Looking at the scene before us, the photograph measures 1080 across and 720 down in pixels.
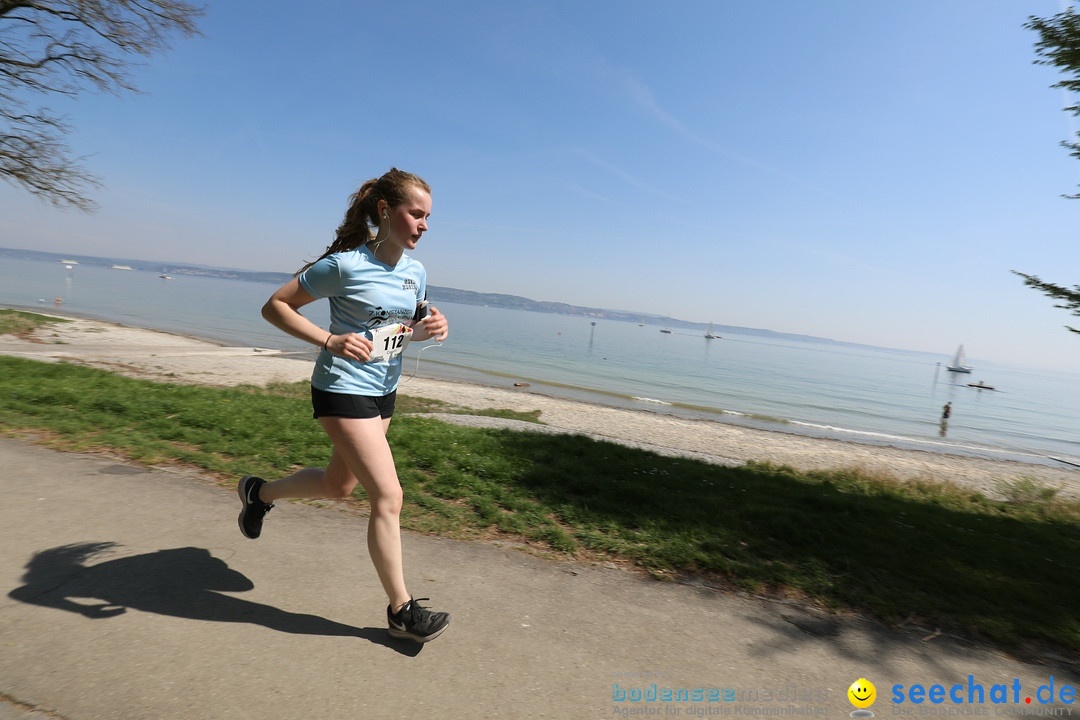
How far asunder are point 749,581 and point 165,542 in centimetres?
348

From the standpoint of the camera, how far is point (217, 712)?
2012 millimetres

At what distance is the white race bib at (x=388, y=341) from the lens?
264 cm

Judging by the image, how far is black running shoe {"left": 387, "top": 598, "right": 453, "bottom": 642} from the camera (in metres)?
2.52

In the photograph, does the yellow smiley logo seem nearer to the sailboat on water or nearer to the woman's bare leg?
the woman's bare leg

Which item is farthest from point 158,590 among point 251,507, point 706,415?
point 706,415

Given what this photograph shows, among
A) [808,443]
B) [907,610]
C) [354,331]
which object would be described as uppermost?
[354,331]

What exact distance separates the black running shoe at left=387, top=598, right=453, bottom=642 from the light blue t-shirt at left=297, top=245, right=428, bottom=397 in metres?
0.96

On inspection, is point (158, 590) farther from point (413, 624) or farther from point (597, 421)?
point (597, 421)

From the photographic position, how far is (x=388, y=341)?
8.84 ft

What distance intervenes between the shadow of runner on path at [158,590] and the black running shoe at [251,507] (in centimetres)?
22

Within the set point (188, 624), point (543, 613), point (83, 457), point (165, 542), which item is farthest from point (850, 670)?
point (83, 457)

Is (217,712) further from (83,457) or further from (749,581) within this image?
(83,457)

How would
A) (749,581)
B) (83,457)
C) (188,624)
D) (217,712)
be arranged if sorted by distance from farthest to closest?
1. (83,457)
2. (749,581)
3. (188,624)
4. (217,712)

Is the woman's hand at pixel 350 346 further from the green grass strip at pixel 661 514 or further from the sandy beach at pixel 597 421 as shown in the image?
the sandy beach at pixel 597 421
